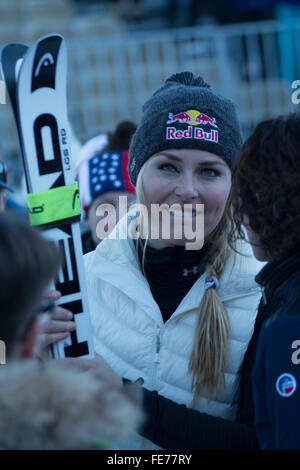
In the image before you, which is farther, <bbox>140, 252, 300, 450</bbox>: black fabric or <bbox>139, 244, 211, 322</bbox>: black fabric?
<bbox>139, 244, 211, 322</bbox>: black fabric

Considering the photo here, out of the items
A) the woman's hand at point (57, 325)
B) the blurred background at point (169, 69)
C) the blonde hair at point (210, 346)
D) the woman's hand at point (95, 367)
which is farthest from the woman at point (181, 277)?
the blurred background at point (169, 69)

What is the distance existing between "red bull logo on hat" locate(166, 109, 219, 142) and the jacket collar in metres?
0.63

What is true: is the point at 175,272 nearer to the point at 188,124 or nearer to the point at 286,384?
the point at 188,124

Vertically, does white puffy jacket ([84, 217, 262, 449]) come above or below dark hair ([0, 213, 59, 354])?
below

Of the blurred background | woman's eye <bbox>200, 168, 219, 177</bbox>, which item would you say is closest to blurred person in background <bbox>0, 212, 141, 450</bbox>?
woman's eye <bbox>200, 168, 219, 177</bbox>

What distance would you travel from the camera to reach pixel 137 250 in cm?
218

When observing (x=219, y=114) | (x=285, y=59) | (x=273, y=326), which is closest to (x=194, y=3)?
(x=285, y=59)

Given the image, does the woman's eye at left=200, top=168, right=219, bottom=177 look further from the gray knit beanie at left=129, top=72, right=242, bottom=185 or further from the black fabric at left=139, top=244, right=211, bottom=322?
the black fabric at left=139, top=244, right=211, bottom=322

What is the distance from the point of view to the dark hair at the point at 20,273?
98cm

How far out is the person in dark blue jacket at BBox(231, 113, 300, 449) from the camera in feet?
4.54

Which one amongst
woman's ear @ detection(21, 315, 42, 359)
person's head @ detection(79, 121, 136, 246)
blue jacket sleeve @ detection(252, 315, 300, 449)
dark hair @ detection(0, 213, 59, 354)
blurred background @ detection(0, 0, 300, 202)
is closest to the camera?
dark hair @ detection(0, 213, 59, 354)

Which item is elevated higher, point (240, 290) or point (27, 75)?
point (27, 75)

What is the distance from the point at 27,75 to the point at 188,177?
0.65 m

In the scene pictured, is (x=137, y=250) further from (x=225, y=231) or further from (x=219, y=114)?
(x=219, y=114)
